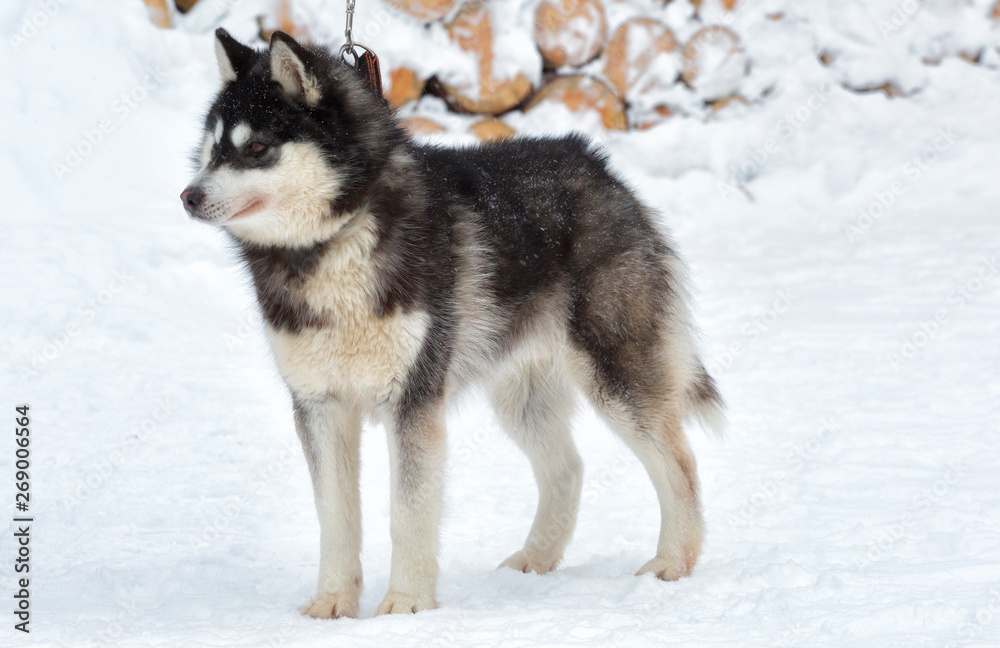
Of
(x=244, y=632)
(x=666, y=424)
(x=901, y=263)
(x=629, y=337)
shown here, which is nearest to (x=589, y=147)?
(x=629, y=337)

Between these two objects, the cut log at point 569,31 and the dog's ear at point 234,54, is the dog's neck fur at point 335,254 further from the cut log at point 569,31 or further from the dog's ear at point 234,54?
the cut log at point 569,31

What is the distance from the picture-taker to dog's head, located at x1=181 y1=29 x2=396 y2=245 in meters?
2.81

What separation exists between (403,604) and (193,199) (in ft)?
4.74

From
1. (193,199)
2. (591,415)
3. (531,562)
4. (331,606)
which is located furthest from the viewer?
(591,415)

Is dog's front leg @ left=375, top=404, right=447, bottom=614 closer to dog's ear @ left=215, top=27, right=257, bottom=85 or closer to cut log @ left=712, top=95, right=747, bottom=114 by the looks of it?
dog's ear @ left=215, top=27, right=257, bottom=85

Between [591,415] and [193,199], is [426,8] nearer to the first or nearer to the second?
[591,415]

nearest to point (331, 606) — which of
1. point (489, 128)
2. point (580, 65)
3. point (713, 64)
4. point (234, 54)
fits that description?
point (234, 54)

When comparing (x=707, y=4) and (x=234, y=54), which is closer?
(x=234, y=54)

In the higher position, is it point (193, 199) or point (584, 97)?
point (193, 199)

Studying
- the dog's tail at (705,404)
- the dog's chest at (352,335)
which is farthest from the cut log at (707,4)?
the dog's chest at (352,335)

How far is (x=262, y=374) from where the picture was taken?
5641 millimetres

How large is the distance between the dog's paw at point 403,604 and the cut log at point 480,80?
5936 mm

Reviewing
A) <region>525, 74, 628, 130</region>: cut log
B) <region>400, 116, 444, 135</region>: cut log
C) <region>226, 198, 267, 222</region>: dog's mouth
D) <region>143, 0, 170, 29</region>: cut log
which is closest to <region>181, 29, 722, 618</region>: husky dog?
<region>226, 198, 267, 222</region>: dog's mouth

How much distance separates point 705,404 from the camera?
3875 mm
